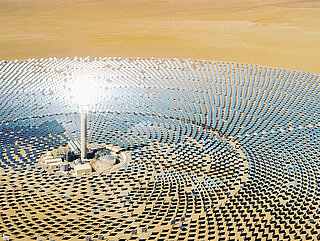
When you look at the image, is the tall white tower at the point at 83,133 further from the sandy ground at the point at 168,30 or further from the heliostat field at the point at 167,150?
the sandy ground at the point at 168,30

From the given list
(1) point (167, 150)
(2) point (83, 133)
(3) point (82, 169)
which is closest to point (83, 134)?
(2) point (83, 133)

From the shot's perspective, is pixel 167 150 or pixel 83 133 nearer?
pixel 83 133

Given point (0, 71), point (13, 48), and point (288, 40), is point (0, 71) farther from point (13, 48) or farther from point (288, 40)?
point (288, 40)

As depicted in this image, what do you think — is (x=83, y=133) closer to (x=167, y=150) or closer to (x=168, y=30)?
(x=167, y=150)

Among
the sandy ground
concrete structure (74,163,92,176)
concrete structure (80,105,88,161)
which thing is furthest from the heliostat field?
the sandy ground

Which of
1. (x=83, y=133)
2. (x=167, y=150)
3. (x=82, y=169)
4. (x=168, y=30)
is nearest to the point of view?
(x=82, y=169)

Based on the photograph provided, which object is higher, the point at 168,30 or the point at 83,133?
the point at 83,133

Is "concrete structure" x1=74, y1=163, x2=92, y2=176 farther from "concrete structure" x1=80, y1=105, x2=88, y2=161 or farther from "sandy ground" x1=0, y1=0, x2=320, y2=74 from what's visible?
"sandy ground" x1=0, y1=0, x2=320, y2=74

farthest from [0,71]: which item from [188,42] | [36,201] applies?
[188,42]

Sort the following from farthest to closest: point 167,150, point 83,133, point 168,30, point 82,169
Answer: point 168,30 → point 167,150 → point 83,133 → point 82,169

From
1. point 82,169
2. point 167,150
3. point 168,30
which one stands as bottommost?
point 168,30
